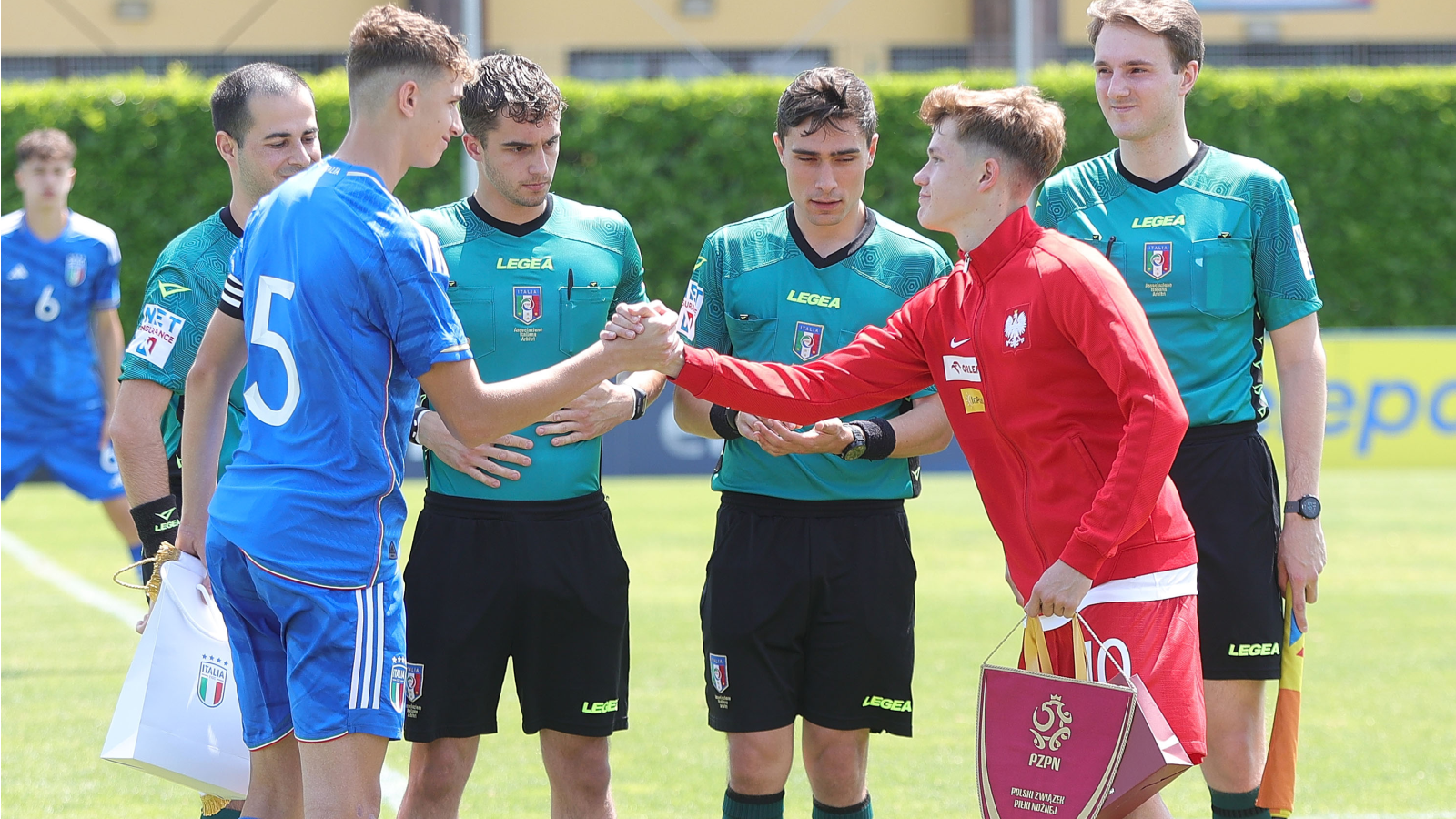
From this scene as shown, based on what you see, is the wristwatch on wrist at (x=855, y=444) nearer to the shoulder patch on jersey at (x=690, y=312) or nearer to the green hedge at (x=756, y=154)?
the shoulder patch on jersey at (x=690, y=312)

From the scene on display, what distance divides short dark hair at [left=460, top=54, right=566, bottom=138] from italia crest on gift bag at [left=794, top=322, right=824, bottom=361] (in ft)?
3.44

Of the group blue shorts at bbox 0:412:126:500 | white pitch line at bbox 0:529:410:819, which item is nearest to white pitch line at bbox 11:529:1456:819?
white pitch line at bbox 0:529:410:819

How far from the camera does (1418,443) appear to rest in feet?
55.4

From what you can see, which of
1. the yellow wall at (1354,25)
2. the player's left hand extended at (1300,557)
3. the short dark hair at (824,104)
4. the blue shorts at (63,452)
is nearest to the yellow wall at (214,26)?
the yellow wall at (1354,25)

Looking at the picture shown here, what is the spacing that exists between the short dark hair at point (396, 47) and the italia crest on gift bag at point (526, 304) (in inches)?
41.7

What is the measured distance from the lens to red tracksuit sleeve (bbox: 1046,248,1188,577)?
3.63m

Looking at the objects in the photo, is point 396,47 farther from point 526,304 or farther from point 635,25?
point 635,25

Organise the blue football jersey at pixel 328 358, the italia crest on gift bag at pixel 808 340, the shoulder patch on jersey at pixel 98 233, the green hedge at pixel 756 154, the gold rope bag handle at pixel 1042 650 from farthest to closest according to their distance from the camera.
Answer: the green hedge at pixel 756 154
the shoulder patch on jersey at pixel 98 233
the italia crest on gift bag at pixel 808 340
the gold rope bag handle at pixel 1042 650
the blue football jersey at pixel 328 358

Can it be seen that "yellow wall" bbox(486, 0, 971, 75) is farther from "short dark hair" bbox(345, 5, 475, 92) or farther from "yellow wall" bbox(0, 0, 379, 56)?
"short dark hair" bbox(345, 5, 475, 92)

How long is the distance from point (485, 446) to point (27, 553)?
954cm

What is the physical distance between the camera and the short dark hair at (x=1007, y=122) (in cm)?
403

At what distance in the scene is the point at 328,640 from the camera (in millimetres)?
3465

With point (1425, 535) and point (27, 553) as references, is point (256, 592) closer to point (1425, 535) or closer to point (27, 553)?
point (27, 553)

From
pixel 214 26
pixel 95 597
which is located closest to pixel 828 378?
pixel 95 597
